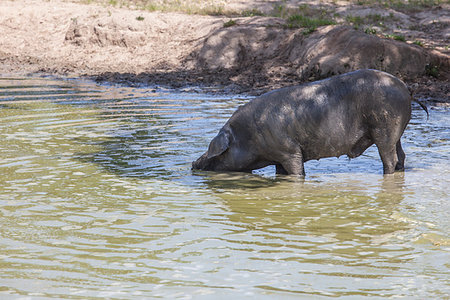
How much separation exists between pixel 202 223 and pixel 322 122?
2590 mm

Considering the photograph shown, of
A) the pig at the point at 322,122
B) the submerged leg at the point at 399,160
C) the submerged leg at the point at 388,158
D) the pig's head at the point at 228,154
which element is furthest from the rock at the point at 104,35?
the submerged leg at the point at 388,158

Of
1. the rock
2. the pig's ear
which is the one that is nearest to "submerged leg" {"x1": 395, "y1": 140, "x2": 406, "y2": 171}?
the pig's ear

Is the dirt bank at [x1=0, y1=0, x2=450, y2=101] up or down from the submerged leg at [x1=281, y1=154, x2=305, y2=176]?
up

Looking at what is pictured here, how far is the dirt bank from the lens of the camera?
56.2 feet

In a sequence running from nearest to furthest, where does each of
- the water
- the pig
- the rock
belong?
the water, the pig, the rock

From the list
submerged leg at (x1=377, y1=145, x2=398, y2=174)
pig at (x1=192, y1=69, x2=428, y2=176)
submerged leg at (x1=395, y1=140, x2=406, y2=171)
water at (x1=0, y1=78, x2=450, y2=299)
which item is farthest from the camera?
submerged leg at (x1=395, y1=140, x2=406, y2=171)

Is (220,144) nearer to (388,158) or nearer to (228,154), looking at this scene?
(228,154)

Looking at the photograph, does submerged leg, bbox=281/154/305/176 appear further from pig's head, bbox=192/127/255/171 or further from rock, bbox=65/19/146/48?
rock, bbox=65/19/146/48

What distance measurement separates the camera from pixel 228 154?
8984 mm

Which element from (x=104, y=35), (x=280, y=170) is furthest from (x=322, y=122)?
(x=104, y=35)

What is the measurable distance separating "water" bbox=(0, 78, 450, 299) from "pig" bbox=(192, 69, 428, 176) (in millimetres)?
360

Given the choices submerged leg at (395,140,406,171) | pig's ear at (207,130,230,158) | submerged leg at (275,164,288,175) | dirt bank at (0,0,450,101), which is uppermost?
dirt bank at (0,0,450,101)

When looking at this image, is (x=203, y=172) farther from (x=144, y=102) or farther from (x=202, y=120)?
(x=144, y=102)

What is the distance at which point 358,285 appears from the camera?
4984mm
